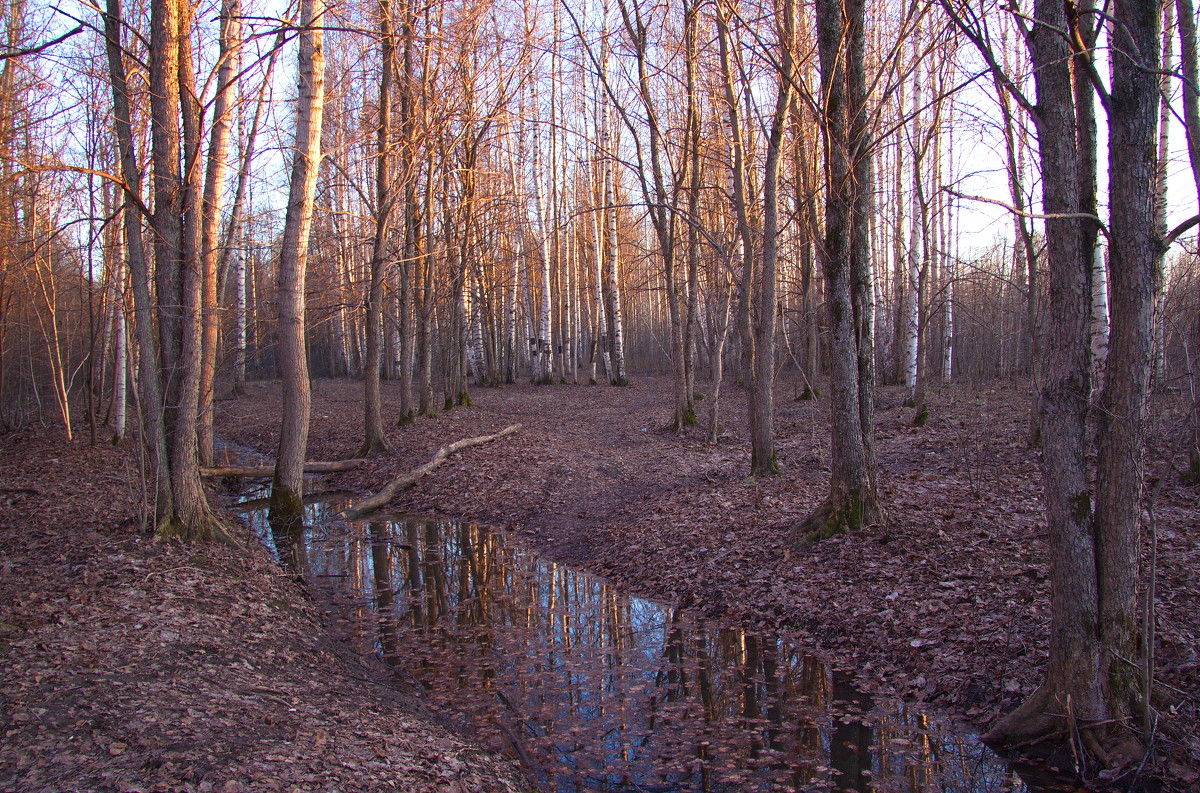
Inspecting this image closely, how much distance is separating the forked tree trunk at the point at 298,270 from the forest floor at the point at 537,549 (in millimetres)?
1964

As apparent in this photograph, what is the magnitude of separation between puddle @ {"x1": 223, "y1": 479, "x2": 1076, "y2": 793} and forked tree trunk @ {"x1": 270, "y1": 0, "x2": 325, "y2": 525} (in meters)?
2.33

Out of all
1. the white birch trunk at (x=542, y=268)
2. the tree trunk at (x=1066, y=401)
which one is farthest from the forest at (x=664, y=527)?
the white birch trunk at (x=542, y=268)

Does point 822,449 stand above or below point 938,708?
above

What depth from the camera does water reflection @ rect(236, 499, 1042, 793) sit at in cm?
396

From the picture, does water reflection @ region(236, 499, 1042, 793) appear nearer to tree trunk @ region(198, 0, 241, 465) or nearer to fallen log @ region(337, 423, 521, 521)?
fallen log @ region(337, 423, 521, 521)

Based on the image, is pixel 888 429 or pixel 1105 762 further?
pixel 888 429

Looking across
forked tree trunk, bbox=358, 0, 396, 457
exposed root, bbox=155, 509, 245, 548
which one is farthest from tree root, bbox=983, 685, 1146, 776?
forked tree trunk, bbox=358, 0, 396, 457

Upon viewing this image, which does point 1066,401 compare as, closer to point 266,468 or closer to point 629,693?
point 629,693

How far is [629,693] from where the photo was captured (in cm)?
499

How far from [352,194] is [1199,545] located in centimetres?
3555

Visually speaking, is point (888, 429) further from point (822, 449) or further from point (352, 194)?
point (352, 194)

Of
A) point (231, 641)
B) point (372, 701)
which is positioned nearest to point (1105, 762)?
point (372, 701)

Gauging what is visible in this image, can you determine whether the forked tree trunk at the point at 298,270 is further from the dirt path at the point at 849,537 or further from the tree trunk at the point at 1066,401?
the tree trunk at the point at 1066,401

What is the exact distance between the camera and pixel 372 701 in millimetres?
4391
